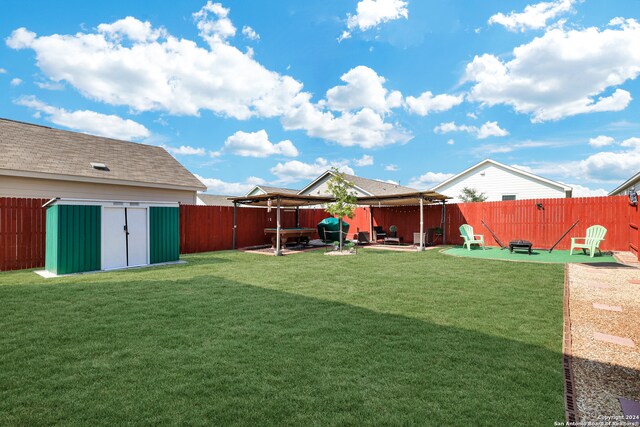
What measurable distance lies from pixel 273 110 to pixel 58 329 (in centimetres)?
1584

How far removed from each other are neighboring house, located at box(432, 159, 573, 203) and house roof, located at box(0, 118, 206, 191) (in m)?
19.7

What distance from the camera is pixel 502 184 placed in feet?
77.3

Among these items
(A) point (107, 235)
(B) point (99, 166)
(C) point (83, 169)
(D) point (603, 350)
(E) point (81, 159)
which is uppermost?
(E) point (81, 159)

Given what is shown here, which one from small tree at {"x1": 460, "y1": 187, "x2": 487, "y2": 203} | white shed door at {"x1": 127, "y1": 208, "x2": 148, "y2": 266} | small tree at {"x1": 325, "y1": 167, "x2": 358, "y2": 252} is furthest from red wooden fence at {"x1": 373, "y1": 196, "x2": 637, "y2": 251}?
white shed door at {"x1": 127, "y1": 208, "x2": 148, "y2": 266}

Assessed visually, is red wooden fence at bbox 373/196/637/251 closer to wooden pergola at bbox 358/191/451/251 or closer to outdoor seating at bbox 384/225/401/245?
wooden pergola at bbox 358/191/451/251

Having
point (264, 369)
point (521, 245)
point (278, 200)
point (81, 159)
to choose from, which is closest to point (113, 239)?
point (278, 200)

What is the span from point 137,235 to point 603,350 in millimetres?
10206

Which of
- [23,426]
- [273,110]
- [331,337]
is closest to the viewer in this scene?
[23,426]

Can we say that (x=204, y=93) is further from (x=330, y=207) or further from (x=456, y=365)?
(x=456, y=365)

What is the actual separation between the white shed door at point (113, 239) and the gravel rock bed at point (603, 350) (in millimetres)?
9876

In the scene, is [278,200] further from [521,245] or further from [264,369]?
[264,369]

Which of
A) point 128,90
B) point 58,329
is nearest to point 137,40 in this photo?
point 128,90

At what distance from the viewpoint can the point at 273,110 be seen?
17984 millimetres

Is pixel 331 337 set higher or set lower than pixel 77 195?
lower
